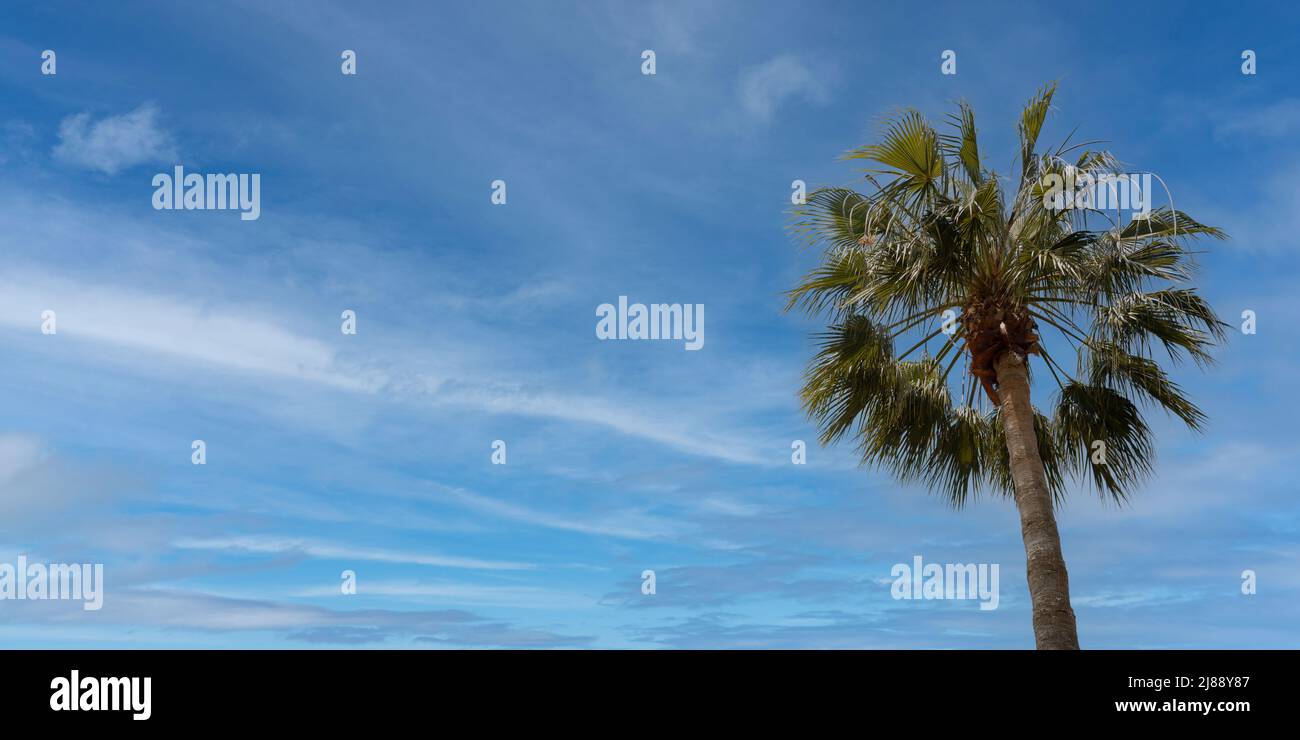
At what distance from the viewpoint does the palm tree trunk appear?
11.5 metres

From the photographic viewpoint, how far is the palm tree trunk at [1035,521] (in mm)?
11508

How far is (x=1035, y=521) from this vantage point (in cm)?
1209
